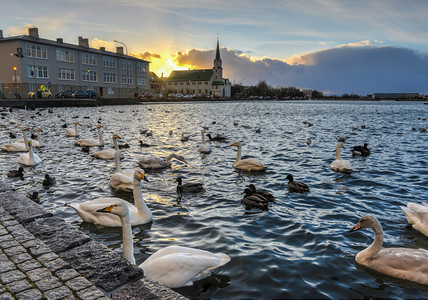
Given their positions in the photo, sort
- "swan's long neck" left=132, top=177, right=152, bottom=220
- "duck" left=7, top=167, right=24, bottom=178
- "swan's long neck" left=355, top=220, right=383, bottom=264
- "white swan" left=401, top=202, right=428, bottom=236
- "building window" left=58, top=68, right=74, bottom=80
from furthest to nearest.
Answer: "building window" left=58, top=68, right=74, bottom=80, "duck" left=7, top=167, right=24, bottom=178, "swan's long neck" left=132, top=177, right=152, bottom=220, "white swan" left=401, top=202, right=428, bottom=236, "swan's long neck" left=355, top=220, right=383, bottom=264

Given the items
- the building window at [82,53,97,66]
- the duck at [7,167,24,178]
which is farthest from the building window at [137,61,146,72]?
the duck at [7,167,24,178]

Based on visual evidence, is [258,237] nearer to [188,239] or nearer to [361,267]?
[188,239]

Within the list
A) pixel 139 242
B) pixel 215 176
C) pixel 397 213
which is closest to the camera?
pixel 139 242

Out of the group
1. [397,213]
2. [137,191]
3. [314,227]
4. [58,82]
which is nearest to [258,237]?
[314,227]

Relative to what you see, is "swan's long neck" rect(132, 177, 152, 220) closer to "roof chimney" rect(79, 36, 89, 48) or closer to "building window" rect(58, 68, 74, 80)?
"building window" rect(58, 68, 74, 80)

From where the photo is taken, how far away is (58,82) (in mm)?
69125

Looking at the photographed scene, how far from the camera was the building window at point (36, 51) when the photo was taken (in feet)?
207

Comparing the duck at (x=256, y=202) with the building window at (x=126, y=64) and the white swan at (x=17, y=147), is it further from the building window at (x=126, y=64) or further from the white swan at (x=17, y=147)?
the building window at (x=126, y=64)

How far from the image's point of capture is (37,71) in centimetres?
6425

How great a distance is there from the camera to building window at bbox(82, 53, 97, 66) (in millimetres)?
75750

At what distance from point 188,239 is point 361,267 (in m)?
3.21

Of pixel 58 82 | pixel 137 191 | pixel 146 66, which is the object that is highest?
pixel 146 66

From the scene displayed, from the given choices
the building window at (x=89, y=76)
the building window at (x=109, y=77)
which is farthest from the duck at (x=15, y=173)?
the building window at (x=109, y=77)

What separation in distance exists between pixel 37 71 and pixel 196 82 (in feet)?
342
